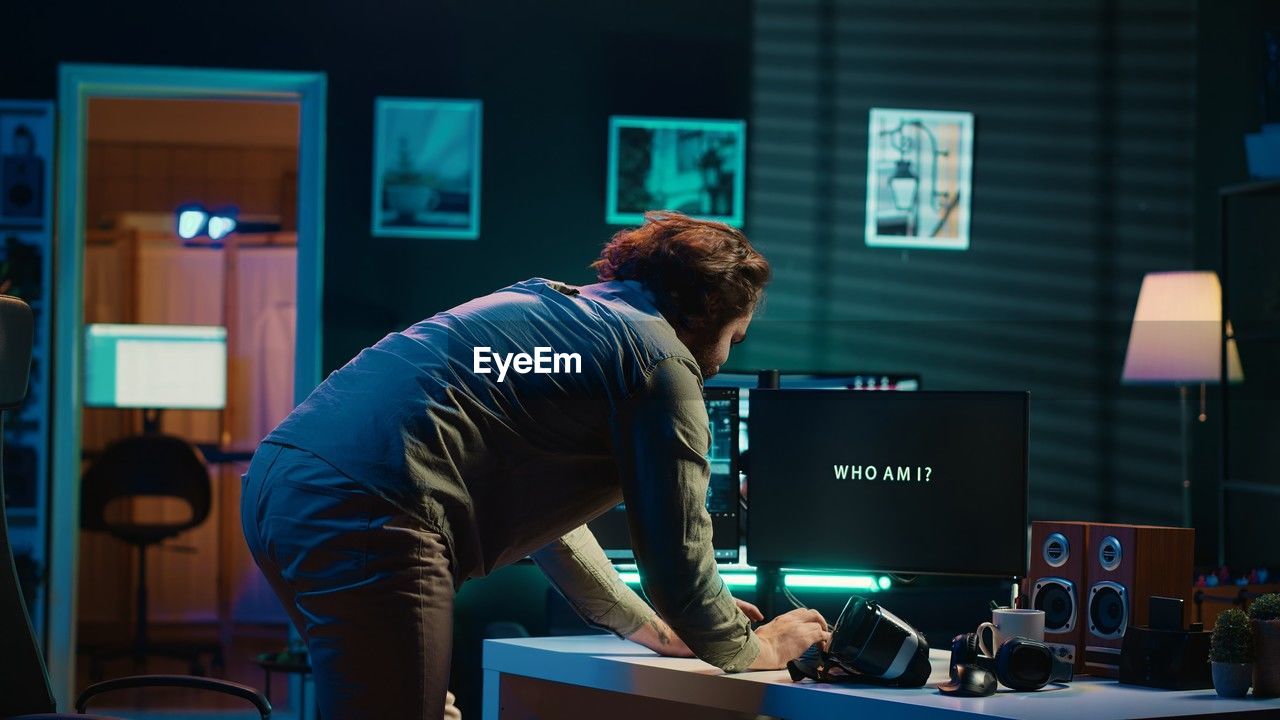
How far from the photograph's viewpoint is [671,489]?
1.75 meters

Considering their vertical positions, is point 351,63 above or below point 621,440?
above

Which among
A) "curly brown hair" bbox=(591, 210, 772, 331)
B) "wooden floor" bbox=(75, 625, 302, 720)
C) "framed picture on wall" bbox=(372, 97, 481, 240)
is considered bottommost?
"wooden floor" bbox=(75, 625, 302, 720)

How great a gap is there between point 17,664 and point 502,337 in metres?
0.96

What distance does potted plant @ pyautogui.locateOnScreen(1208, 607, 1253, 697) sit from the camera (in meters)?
1.94

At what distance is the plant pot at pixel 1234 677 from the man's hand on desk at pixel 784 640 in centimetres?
57

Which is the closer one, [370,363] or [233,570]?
[370,363]

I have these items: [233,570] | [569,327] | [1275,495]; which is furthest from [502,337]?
[233,570]

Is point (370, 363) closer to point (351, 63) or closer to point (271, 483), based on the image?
point (271, 483)

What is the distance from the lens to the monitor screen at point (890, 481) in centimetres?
236

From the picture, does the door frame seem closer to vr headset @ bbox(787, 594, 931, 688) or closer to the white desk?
the white desk

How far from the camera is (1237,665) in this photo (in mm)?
1939

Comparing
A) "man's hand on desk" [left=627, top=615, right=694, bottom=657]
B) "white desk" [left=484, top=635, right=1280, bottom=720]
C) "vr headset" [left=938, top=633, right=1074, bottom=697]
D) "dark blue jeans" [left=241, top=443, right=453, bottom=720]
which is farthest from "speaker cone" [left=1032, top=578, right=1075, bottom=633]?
"dark blue jeans" [left=241, top=443, right=453, bottom=720]

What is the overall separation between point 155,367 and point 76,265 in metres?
1.85

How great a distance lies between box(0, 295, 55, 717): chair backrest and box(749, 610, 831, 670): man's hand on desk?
3.58 ft
